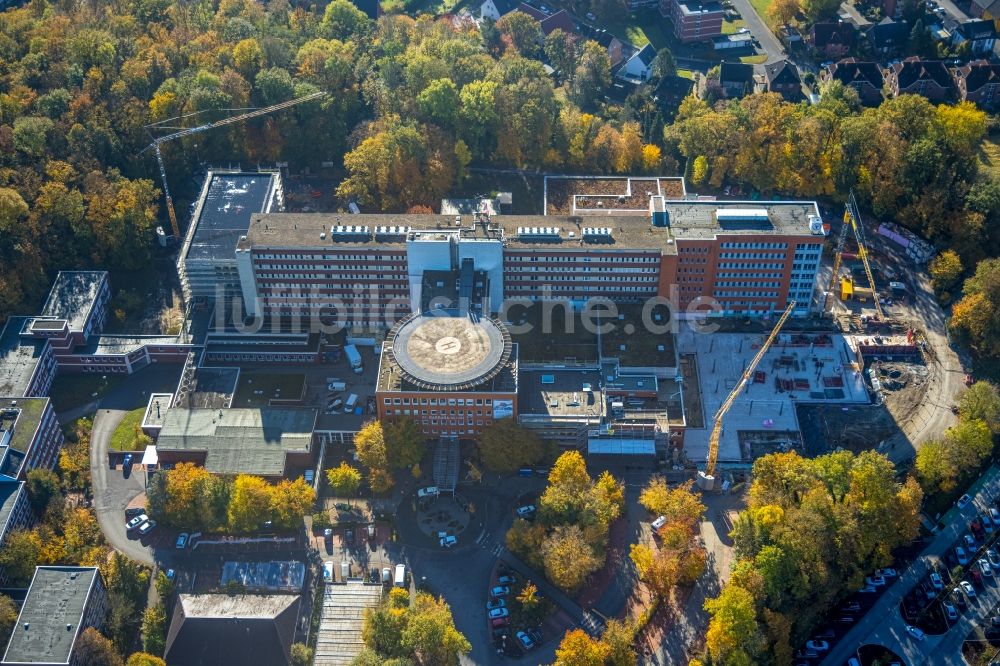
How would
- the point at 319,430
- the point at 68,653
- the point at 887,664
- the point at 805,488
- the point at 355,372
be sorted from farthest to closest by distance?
the point at 355,372
the point at 319,430
the point at 805,488
the point at 887,664
the point at 68,653

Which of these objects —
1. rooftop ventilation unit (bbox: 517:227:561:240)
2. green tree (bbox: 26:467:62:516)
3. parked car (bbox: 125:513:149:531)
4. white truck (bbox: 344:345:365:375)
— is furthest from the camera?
white truck (bbox: 344:345:365:375)

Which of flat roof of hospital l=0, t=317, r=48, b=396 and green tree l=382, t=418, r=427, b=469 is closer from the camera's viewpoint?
green tree l=382, t=418, r=427, b=469

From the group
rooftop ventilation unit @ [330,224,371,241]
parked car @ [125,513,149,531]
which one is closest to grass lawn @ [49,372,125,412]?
parked car @ [125,513,149,531]

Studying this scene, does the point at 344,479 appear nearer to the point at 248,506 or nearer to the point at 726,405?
the point at 248,506

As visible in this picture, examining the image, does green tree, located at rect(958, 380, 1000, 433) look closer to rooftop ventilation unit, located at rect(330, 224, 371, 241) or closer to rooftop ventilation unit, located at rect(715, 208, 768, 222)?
rooftop ventilation unit, located at rect(715, 208, 768, 222)

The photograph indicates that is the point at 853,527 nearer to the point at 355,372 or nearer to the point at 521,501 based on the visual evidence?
the point at 521,501

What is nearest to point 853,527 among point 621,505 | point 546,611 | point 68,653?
point 621,505

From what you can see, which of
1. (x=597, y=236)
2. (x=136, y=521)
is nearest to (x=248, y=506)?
(x=136, y=521)
